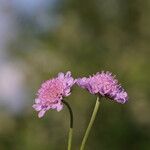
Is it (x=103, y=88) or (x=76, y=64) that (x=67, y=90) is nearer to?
(x=103, y=88)

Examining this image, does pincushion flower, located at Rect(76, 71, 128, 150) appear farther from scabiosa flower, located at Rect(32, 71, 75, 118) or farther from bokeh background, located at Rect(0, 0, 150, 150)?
bokeh background, located at Rect(0, 0, 150, 150)

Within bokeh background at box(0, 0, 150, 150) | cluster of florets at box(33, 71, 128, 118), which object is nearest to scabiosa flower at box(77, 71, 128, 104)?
cluster of florets at box(33, 71, 128, 118)

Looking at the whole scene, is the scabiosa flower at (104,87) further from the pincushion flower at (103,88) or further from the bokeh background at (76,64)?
the bokeh background at (76,64)

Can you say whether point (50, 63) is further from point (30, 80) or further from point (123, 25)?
point (123, 25)

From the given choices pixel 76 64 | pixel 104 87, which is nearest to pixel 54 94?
pixel 104 87

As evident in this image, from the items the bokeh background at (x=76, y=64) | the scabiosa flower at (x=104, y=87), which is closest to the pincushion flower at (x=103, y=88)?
the scabiosa flower at (x=104, y=87)
